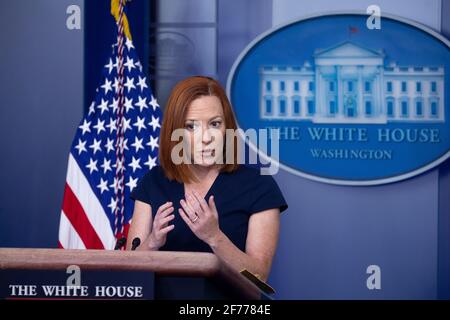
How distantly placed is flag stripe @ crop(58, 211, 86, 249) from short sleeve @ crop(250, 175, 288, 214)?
1.17 meters

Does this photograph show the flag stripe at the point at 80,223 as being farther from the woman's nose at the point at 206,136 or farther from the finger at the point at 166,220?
the finger at the point at 166,220

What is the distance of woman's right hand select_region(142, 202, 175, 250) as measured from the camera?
6.40ft

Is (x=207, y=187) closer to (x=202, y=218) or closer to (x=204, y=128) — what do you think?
(x=204, y=128)

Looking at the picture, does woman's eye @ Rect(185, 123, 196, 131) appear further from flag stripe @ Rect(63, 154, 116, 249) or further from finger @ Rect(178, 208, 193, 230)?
flag stripe @ Rect(63, 154, 116, 249)

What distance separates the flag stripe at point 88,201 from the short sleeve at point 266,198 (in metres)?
1.09

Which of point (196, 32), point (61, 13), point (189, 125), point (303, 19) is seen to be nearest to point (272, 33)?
point (303, 19)

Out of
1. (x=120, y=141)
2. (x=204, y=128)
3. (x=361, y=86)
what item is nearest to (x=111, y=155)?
(x=120, y=141)

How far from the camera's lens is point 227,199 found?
2.22 meters

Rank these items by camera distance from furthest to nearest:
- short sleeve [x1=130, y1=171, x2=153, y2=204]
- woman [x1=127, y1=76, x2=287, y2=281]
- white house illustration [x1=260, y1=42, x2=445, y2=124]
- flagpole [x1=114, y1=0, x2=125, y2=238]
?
white house illustration [x1=260, y1=42, x2=445, y2=124] < flagpole [x1=114, y1=0, x2=125, y2=238] < short sleeve [x1=130, y1=171, x2=153, y2=204] < woman [x1=127, y1=76, x2=287, y2=281]

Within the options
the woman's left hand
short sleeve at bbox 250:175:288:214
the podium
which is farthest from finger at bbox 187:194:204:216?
the podium

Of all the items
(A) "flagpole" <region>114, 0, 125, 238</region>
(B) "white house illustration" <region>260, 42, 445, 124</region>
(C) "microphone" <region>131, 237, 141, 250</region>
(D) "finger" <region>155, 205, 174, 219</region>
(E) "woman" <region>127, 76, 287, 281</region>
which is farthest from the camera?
(B) "white house illustration" <region>260, 42, 445, 124</region>

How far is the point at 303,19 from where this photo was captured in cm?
329

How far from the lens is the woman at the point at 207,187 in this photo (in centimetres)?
217

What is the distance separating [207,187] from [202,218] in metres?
0.33
